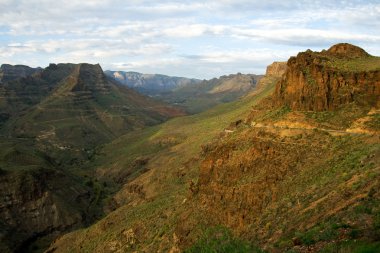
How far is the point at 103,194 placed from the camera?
367 ft

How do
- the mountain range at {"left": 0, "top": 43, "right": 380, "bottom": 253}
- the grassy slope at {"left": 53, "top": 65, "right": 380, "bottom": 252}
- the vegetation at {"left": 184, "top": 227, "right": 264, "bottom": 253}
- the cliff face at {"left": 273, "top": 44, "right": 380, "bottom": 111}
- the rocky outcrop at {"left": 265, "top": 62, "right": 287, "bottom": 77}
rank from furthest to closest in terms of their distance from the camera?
1. the rocky outcrop at {"left": 265, "top": 62, "right": 287, "bottom": 77}
2. the cliff face at {"left": 273, "top": 44, "right": 380, "bottom": 111}
3. the vegetation at {"left": 184, "top": 227, "right": 264, "bottom": 253}
4. the mountain range at {"left": 0, "top": 43, "right": 380, "bottom": 253}
5. the grassy slope at {"left": 53, "top": 65, "right": 380, "bottom": 252}

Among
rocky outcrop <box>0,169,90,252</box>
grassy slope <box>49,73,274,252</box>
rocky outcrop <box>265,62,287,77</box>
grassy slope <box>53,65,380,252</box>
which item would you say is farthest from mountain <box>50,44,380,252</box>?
rocky outcrop <box>265,62,287,77</box>

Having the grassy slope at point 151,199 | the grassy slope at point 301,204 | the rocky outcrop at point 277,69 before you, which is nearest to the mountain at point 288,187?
the grassy slope at point 301,204

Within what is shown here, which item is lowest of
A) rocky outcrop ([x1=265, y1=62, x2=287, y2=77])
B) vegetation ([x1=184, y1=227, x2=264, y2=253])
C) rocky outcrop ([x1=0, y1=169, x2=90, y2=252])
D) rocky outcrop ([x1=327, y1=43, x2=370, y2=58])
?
rocky outcrop ([x1=0, y1=169, x2=90, y2=252])

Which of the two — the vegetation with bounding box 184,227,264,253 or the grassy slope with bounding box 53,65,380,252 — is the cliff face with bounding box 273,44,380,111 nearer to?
the grassy slope with bounding box 53,65,380,252

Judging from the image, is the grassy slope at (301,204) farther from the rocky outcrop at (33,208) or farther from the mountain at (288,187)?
the rocky outcrop at (33,208)

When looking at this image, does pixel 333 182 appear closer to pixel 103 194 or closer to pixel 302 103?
pixel 302 103

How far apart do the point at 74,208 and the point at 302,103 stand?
195 ft

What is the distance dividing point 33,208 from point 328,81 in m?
64.7

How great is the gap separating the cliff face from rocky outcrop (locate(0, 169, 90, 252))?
2089 inches

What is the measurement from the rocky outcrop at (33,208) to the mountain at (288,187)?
17346 mm

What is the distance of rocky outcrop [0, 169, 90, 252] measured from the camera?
279 ft

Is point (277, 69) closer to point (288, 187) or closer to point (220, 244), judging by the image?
point (288, 187)

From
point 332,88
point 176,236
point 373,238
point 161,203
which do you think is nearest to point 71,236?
point 161,203
